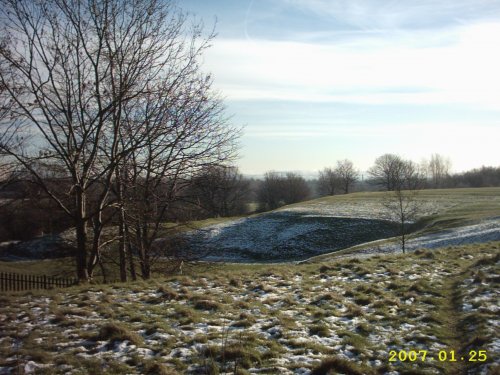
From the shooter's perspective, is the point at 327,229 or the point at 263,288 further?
the point at 327,229

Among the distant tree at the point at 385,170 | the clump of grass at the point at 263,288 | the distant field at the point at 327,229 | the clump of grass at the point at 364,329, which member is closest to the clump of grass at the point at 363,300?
the clump of grass at the point at 364,329

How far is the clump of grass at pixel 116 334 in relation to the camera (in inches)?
245

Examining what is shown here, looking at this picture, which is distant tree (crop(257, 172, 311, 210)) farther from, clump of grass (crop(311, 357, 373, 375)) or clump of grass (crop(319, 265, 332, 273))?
clump of grass (crop(311, 357, 373, 375))

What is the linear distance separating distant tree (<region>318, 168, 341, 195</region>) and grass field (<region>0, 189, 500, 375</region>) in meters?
92.1

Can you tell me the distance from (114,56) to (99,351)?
8.15 meters

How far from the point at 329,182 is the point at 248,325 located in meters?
99.7

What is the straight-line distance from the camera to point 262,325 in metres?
7.36

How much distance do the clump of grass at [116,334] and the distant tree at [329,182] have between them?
98632 millimetres

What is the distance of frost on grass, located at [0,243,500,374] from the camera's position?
572 cm

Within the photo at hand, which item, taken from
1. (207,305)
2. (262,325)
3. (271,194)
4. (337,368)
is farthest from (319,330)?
(271,194)

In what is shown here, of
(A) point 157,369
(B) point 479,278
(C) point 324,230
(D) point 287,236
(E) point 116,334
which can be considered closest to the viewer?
(A) point 157,369

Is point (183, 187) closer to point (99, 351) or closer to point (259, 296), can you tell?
point (259, 296)

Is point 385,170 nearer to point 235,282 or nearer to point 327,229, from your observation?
point 327,229

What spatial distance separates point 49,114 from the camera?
37.9 ft
